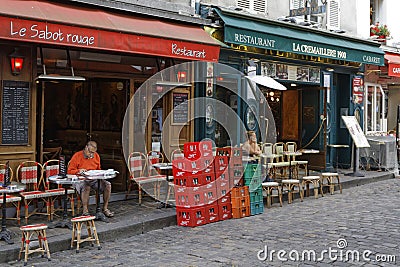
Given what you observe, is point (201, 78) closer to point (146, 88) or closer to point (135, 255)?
point (146, 88)

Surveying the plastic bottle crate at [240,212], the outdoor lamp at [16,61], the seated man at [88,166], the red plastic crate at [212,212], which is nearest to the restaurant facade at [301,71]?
the plastic bottle crate at [240,212]

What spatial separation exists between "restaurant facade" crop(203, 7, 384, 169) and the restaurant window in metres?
1.03

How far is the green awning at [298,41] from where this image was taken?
407 inches

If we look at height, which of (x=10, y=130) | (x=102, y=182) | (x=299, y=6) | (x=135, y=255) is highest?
(x=299, y=6)

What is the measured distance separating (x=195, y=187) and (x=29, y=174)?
8.80ft

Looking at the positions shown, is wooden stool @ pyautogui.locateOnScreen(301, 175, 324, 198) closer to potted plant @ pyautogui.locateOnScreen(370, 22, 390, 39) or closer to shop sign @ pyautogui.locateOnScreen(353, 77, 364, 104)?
shop sign @ pyautogui.locateOnScreen(353, 77, 364, 104)

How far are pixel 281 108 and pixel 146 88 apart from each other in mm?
6031

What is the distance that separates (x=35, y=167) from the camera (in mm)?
7824

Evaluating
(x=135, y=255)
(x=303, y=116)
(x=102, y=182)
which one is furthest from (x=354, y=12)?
(x=135, y=255)

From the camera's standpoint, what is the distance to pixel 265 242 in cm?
689

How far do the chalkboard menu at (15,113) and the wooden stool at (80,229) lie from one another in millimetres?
1948

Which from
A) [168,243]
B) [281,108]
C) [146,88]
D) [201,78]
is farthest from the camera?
[281,108]

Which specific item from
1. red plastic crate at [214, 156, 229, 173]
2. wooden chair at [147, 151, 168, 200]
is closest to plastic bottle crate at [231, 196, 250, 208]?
red plastic crate at [214, 156, 229, 173]

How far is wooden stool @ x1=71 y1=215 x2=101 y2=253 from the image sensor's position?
21.1 ft
